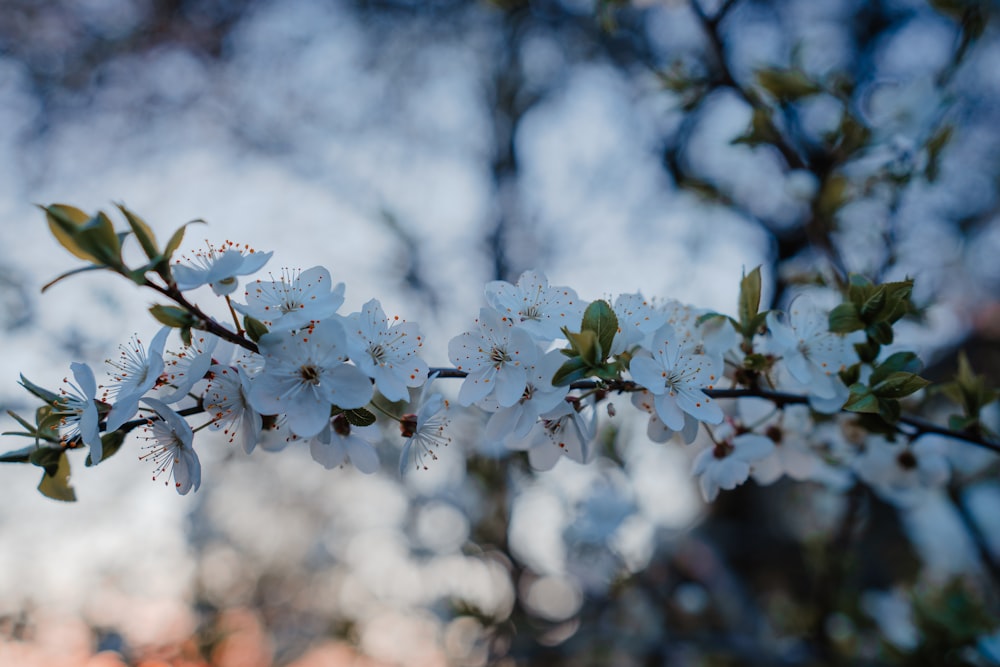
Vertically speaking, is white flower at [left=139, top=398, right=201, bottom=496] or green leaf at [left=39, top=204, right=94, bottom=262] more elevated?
green leaf at [left=39, top=204, right=94, bottom=262]

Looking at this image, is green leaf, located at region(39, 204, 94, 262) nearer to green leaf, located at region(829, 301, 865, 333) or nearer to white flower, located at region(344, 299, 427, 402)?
white flower, located at region(344, 299, 427, 402)

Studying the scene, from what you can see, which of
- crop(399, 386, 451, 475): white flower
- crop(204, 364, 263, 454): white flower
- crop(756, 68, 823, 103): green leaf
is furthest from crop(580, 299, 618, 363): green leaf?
crop(756, 68, 823, 103): green leaf

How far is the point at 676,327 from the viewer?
3.67ft

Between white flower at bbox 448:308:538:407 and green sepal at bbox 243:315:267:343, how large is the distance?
0.28 meters

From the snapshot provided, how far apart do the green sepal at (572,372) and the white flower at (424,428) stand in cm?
21

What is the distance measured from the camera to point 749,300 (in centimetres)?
112

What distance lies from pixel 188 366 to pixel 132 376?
154 millimetres

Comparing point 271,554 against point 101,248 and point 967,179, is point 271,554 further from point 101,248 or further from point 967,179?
point 967,179

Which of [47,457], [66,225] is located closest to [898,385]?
[66,225]

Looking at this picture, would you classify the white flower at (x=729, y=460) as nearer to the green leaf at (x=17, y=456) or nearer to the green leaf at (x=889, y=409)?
the green leaf at (x=889, y=409)

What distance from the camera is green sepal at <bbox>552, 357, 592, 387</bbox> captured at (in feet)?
2.93

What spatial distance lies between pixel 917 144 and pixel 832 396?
115cm

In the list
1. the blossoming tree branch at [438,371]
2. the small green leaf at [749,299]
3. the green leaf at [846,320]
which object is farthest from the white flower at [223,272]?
the green leaf at [846,320]

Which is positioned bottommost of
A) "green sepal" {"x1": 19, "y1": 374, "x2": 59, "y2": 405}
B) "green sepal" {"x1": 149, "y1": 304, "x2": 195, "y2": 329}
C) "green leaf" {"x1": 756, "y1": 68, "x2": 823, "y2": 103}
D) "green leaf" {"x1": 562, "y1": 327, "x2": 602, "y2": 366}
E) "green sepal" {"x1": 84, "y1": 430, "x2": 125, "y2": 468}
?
"green sepal" {"x1": 84, "y1": 430, "x2": 125, "y2": 468}
